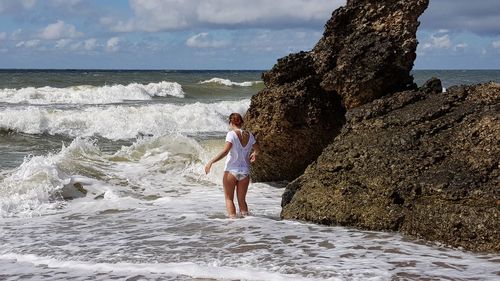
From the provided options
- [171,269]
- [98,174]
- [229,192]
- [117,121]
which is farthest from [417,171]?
[117,121]

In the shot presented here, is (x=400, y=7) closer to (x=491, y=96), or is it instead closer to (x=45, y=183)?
(x=491, y=96)

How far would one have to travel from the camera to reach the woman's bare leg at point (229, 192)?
7320 mm

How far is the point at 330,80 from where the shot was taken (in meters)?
8.00

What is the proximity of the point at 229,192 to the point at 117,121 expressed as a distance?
13.3 metres

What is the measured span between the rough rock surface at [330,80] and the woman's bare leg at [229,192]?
1594 mm

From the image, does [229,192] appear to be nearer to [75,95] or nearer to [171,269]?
[171,269]

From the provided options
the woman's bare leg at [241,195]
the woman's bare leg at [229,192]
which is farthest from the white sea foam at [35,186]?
the woman's bare leg at [241,195]

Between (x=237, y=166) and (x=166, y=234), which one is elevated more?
(x=237, y=166)

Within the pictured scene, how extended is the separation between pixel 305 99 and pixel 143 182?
3450 mm

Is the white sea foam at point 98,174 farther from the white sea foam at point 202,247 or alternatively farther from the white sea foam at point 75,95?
the white sea foam at point 75,95

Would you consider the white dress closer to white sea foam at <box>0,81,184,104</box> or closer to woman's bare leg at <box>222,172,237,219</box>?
woman's bare leg at <box>222,172,237,219</box>

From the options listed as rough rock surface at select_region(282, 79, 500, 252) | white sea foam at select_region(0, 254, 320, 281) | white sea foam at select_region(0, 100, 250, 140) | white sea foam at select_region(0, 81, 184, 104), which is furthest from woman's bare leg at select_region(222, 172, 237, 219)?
white sea foam at select_region(0, 81, 184, 104)

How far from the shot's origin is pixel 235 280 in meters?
4.91

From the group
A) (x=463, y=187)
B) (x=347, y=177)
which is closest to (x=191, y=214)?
(x=347, y=177)
